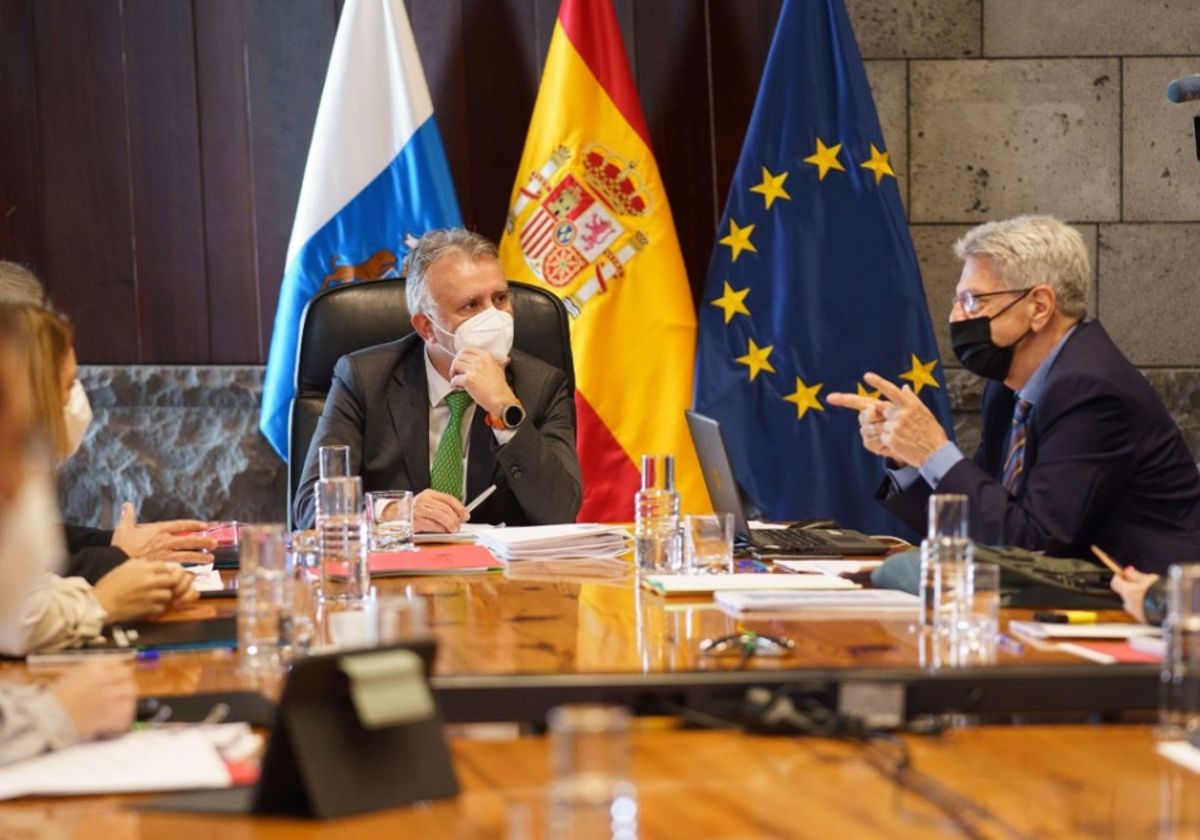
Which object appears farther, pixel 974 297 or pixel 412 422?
pixel 412 422

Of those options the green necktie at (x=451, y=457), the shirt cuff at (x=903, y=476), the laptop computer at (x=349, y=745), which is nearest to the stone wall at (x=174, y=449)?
the green necktie at (x=451, y=457)

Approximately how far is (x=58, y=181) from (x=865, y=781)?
11.4ft

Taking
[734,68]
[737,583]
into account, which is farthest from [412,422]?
[734,68]

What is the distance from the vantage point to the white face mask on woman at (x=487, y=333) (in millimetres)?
3166

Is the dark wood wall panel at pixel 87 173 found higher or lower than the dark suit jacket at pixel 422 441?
higher

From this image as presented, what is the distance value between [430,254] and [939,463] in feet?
4.09

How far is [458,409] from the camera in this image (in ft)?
10.5

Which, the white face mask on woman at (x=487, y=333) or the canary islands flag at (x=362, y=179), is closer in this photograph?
the white face mask on woman at (x=487, y=333)

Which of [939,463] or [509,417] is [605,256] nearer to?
[509,417]

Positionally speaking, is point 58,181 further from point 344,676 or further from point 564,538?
point 344,676

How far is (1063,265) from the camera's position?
9.63ft

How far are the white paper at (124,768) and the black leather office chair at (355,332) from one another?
6.15ft

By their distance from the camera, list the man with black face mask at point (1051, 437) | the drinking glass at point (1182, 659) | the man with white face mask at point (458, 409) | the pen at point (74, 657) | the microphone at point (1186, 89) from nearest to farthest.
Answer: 1. the drinking glass at point (1182, 659)
2. the pen at point (74, 657)
3. the man with black face mask at point (1051, 437)
4. the microphone at point (1186, 89)
5. the man with white face mask at point (458, 409)

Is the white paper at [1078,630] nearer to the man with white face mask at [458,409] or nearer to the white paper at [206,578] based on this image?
the white paper at [206,578]
